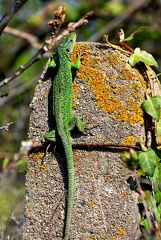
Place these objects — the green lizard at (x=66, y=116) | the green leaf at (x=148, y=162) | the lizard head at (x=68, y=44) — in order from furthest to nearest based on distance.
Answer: the lizard head at (x=68, y=44), the green lizard at (x=66, y=116), the green leaf at (x=148, y=162)

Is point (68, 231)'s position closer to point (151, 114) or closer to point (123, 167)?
point (123, 167)

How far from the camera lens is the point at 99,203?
3.74 meters

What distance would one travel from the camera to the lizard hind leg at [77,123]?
3.80 m

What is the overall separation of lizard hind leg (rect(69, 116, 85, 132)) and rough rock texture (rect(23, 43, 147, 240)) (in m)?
0.04

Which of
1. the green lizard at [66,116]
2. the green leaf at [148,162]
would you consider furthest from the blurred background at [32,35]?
the green leaf at [148,162]

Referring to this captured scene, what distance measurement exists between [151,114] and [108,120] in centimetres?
29

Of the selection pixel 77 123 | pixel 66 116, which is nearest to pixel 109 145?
pixel 77 123

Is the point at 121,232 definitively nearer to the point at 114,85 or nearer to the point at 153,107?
the point at 153,107

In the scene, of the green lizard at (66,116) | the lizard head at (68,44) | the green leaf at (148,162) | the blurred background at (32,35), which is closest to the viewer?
the green leaf at (148,162)

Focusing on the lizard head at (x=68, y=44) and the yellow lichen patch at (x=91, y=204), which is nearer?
the yellow lichen patch at (x=91, y=204)

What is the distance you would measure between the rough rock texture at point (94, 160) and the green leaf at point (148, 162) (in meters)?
0.13

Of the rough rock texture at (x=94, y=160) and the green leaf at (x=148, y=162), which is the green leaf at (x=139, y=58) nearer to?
the rough rock texture at (x=94, y=160)

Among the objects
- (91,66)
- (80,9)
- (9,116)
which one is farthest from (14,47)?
(91,66)

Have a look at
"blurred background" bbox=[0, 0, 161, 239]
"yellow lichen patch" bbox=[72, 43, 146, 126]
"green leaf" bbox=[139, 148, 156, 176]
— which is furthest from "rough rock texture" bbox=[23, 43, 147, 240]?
"blurred background" bbox=[0, 0, 161, 239]
